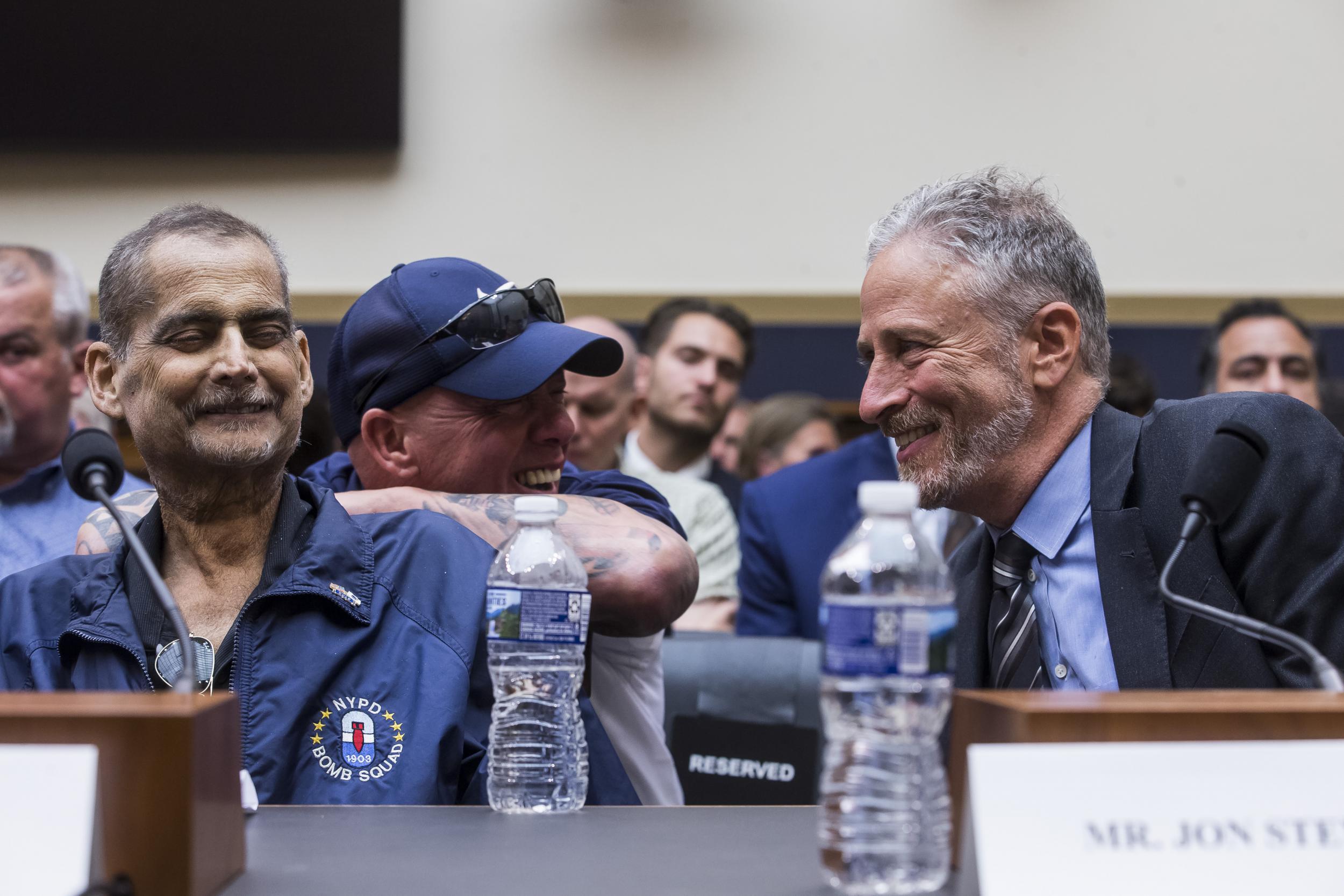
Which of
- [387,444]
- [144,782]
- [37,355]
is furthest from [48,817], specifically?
[37,355]

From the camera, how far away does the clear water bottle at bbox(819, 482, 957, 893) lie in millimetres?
979

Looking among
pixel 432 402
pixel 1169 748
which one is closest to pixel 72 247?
pixel 432 402

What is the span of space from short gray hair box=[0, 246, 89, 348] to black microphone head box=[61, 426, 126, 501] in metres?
1.94

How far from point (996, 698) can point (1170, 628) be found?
0.72m

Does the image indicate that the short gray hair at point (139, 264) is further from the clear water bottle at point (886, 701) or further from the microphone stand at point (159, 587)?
the clear water bottle at point (886, 701)

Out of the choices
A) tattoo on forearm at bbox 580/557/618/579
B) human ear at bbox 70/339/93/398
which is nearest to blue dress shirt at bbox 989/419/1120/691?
tattoo on forearm at bbox 580/557/618/579

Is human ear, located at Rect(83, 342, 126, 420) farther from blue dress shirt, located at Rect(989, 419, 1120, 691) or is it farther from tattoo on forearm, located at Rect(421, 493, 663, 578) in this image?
blue dress shirt, located at Rect(989, 419, 1120, 691)

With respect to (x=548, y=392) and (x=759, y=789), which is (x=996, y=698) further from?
(x=759, y=789)

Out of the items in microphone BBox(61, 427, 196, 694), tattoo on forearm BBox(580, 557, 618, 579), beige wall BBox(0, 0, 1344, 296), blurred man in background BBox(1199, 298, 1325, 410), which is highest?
beige wall BBox(0, 0, 1344, 296)

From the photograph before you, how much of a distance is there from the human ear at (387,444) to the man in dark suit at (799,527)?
1.50 metres

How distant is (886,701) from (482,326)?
3.83 ft

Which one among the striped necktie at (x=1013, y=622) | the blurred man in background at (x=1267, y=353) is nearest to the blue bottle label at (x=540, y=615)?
the striped necktie at (x=1013, y=622)

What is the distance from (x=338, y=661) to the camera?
1.63m

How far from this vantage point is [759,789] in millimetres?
2641
